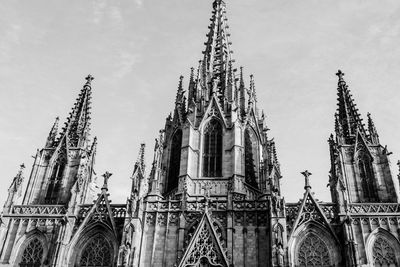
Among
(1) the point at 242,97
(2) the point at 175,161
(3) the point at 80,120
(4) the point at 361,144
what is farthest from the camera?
(1) the point at 242,97

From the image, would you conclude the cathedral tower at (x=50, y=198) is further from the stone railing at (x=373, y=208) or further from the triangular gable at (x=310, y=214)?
the stone railing at (x=373, y=208)

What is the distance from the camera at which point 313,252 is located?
2892 cm

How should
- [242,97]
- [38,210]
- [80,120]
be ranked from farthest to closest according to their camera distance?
[242,97] → [80,120] → [38,210]

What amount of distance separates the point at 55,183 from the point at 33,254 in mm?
5944

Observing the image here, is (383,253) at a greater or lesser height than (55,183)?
lesser

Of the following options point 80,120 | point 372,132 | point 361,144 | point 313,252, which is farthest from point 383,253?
Result: point 80,120

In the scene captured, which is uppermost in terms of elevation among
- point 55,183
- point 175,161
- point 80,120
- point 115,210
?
point 80,120

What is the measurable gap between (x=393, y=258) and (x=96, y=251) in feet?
59.5

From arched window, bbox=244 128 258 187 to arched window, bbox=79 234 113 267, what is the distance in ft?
37.3

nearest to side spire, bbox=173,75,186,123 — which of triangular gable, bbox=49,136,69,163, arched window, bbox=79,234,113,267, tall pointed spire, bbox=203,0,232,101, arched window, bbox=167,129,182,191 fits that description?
arched window, bbox=167,129,182,191

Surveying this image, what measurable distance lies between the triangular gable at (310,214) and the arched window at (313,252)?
91cm

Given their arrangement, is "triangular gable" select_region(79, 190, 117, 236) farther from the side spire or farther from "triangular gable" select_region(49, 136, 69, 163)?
the side spire

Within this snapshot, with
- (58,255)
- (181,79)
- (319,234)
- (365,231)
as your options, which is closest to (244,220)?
(319,234)

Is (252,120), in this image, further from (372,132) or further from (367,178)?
(367,178)
